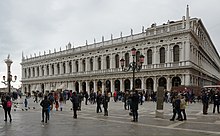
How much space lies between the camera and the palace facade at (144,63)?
43.8 m

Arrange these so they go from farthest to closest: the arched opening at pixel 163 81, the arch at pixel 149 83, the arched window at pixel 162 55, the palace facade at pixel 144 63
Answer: the arch at pixel 149 83, the arched window at pixel 162 55, the arched opening at pixel 163 81, the palace facade at pixel 144 63

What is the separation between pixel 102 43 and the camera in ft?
190

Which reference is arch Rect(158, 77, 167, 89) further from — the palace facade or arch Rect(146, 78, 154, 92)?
arch Rect(146, 78, 154, 92)

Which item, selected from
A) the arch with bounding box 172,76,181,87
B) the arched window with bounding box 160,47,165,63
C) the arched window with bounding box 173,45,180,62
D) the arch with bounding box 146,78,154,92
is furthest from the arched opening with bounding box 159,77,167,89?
the arched window with bounding box 173,45,180,62

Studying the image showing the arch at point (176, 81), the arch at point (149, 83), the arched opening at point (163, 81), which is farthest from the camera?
the arch at point (149, 83)

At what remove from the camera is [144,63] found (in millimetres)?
49312

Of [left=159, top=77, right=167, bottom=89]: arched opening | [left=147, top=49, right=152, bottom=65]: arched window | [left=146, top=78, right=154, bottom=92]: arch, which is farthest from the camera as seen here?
[left=147, top=49, right=152, bottom=65]: arched window

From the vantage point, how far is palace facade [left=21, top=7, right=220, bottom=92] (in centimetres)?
4378

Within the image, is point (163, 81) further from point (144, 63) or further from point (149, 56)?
point (149, 56)

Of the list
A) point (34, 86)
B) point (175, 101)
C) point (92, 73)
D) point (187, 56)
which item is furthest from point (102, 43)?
point (175, 101)

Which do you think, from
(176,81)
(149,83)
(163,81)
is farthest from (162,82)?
(149,83)

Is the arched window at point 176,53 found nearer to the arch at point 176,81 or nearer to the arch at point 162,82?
the arch at point 176,81

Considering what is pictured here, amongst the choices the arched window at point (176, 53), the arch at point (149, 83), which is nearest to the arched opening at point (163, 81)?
the arch at point (149, 83)

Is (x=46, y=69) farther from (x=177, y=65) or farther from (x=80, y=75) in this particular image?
(x=177, y=65)
